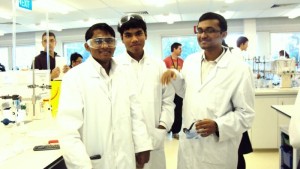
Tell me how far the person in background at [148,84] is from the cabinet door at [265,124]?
2455mm

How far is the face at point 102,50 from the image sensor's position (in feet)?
4.87

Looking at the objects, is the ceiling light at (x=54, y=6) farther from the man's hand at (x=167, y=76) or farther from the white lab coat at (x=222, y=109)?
the white lab coat at (x=222, y=109)

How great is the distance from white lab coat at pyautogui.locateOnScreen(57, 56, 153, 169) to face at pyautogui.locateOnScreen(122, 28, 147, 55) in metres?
0.38

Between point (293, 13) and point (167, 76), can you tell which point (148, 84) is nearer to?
point (167, 76)

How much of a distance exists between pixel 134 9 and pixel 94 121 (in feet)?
19.2

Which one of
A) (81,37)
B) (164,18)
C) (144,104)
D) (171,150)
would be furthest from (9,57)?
(144,104)

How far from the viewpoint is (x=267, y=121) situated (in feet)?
13.0

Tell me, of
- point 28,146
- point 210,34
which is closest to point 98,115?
point 28,146

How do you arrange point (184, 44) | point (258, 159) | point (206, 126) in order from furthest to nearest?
1. point (184, 44)
2. point (258, 159)
3. point (206, 126)

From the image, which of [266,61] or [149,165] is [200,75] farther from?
[266,61]

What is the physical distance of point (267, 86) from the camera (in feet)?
14.4

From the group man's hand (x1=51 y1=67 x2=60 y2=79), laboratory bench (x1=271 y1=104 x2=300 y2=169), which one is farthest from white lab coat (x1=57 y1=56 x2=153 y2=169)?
laboratory bench (x1=271 y1=104 x2=300 y2=169)

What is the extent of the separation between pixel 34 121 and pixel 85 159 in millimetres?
1206

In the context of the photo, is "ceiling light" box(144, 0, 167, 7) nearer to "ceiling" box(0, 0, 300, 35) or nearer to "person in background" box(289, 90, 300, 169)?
"ceiling" box(0, 0, 300, 35)
